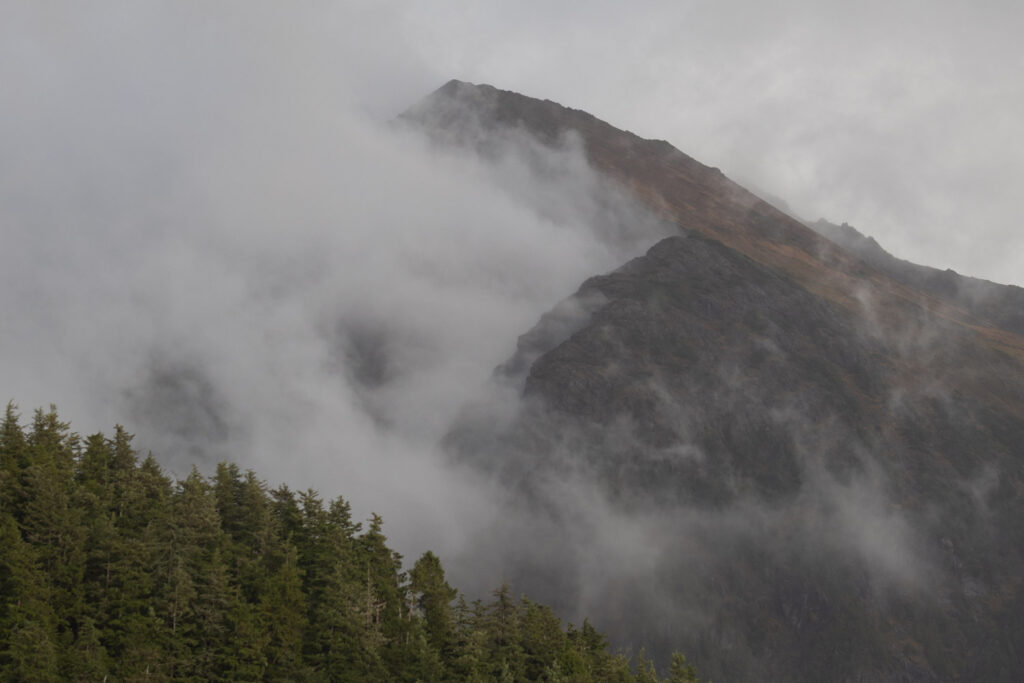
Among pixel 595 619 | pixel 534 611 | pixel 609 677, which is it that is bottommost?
pixel 609 677

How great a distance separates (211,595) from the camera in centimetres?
7394

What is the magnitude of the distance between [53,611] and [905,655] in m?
170

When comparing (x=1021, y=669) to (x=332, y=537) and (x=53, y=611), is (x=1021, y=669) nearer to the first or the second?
(x=332, y=537)

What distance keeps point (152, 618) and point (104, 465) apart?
23446 mm

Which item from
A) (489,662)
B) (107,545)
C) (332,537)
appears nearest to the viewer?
(107,545)

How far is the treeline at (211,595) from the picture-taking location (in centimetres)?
6850

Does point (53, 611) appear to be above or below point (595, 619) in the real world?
below

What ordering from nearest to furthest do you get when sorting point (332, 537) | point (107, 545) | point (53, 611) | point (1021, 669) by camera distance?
point (53, 611)
point (107, 545)
point (332, 537)
point (1021, 669)

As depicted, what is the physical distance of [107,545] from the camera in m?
73.2

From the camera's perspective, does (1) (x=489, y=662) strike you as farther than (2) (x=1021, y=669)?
No

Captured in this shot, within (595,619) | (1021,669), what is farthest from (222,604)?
(1021,669)

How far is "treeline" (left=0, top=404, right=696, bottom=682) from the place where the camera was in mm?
68500

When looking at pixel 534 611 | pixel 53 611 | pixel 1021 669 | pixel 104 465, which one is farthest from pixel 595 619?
pixel 53 611

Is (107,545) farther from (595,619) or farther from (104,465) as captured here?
(595,619)
